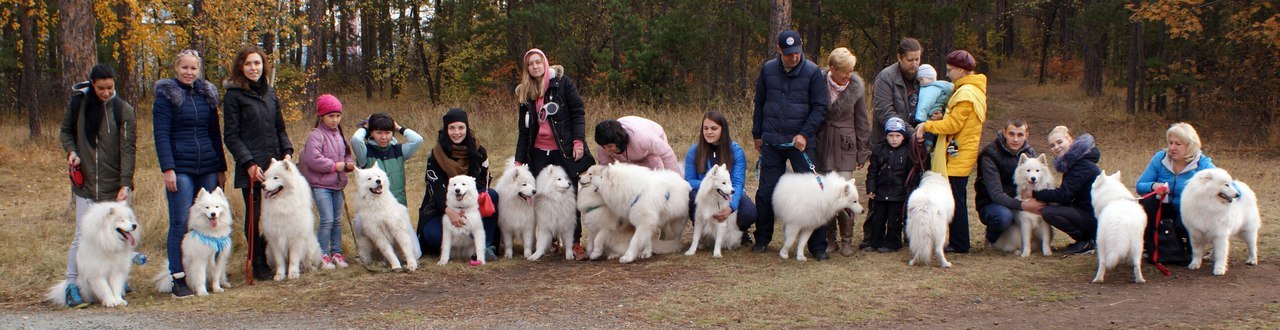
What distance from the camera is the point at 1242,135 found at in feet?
46.7

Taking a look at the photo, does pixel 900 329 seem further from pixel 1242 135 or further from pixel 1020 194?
pixel 1242 135

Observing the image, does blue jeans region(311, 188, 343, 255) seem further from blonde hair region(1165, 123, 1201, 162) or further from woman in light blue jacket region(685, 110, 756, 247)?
blonde hair region(1165, 123, 1201, 162)

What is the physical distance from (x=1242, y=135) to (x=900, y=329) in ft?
41.8

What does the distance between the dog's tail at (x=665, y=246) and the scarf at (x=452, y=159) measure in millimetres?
1581

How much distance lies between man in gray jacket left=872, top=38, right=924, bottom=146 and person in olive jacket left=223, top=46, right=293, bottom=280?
433 centimetres

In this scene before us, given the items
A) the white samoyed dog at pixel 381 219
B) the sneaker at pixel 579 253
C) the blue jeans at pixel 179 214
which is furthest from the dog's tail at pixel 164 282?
the sneaker at pixel 579 253

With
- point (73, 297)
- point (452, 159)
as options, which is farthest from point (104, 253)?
point (452, 159)

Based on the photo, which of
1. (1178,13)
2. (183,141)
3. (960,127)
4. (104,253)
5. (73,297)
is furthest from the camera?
(1178,13)

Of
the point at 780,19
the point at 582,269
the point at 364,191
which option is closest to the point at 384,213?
the point at 364,191

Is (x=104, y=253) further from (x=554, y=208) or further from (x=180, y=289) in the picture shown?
(x=554, y=208)

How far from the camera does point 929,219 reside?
595 cm

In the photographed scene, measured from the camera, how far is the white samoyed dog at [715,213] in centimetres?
640

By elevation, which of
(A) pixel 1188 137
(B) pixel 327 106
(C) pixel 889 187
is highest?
(B) pixel 327 106

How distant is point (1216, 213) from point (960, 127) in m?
1.65
